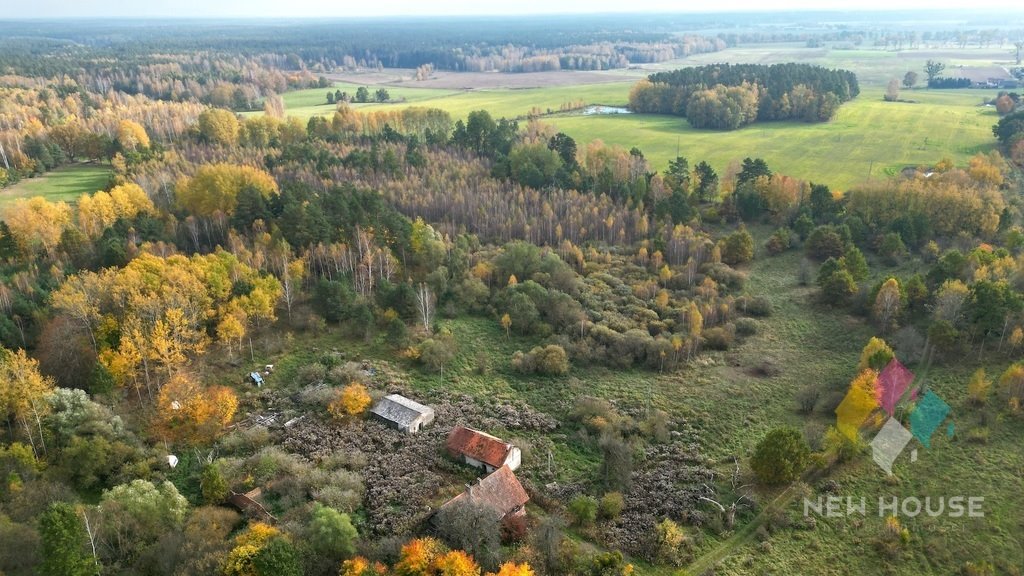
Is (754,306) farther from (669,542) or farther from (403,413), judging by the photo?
(403,413)

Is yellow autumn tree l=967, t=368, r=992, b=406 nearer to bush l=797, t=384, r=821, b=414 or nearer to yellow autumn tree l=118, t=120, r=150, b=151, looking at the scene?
bush l=797, t=384, r=821, b=414

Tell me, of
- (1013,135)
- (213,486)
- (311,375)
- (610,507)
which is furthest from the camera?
(1013,135)

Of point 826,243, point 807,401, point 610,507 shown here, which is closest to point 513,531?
point 610,507

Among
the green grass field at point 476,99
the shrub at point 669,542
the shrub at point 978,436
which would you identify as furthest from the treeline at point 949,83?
the shrub at point 669,542

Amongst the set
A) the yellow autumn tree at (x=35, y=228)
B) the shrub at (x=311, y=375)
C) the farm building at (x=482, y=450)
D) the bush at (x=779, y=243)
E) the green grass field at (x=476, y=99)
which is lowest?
the farm building at (x=482, y=450)

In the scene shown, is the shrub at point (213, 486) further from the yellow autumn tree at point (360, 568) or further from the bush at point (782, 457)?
the bush at point (782, 457)

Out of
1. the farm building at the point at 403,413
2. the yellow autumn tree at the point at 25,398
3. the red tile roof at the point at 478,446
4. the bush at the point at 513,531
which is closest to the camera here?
the bush at the point at 513,531

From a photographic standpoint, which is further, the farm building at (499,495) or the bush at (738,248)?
the bush at (738,248)
